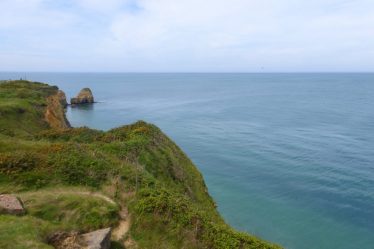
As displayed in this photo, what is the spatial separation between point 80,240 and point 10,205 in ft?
16.1

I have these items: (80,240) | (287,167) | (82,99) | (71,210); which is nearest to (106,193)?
(71,210)

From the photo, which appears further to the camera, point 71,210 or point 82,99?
point 82,99

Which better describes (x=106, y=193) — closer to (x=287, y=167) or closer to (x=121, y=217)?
(x=121, y=217)

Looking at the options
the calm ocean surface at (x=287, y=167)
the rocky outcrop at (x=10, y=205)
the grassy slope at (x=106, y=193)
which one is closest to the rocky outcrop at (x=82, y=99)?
the calm ocean surface at (x=287, y=167)

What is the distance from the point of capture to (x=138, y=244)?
19.6 meters

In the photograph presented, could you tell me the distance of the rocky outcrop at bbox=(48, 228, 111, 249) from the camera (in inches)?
653

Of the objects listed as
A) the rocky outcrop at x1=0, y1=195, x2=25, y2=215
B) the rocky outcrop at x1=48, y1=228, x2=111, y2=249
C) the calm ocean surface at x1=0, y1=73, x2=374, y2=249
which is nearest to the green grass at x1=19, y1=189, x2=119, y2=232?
the rocky outcrop at x1=0, y1=195, x2=25, y2=215

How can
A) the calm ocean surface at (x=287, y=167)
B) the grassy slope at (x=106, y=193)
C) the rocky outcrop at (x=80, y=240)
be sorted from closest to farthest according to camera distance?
1. the rocky outcrop at (x=80, y=240)
2. the grassy slope at (x=106, y=193)
3. the calm ocean surface at (x=287, y=167)

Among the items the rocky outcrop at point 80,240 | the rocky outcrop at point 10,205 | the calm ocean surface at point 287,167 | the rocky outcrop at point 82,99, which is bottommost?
the calm ocean surface at point 287,167

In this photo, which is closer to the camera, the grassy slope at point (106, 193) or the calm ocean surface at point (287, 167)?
the grassy slope at point (106, 193)

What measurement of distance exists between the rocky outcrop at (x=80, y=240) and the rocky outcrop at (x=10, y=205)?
3094 mm

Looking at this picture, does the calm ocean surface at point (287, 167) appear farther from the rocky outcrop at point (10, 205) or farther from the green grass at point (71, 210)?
the rocky outcrop at point (10, 205)

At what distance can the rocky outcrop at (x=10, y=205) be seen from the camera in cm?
1819

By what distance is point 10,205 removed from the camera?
730 inches
